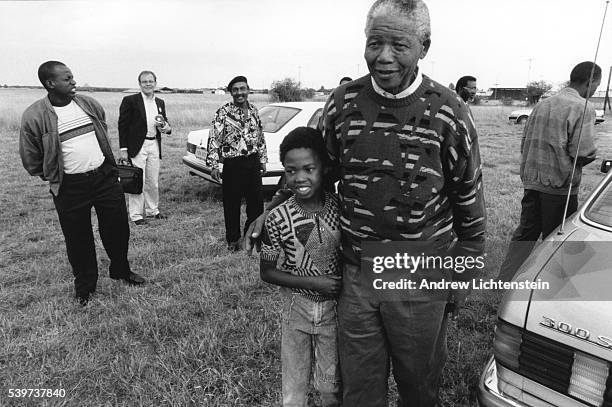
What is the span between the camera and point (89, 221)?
352cm

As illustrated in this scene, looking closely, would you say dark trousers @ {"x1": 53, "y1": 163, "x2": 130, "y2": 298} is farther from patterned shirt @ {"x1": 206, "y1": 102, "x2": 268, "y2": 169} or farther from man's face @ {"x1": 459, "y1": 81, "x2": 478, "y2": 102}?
man's face @ {"x1": 459, "y1": 81, "x2": 478, "y2": 102}

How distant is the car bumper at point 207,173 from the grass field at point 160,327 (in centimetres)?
102

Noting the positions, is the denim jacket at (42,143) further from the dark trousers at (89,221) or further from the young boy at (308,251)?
the young boy at (308,251)

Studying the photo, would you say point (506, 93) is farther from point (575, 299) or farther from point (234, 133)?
point (575, 299)

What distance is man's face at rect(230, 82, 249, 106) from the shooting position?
436 cm

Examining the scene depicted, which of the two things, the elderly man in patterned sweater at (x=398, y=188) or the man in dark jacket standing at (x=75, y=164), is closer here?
the elderly man in patterned sweater at (x=398, y=188)

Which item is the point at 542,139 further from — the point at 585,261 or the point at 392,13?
the point at 392,13

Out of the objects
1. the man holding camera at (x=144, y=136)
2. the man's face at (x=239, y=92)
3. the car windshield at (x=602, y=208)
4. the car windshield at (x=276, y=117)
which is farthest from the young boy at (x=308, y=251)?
the car windshield at (x=276, y=117)

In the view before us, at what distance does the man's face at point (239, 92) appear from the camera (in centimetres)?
436

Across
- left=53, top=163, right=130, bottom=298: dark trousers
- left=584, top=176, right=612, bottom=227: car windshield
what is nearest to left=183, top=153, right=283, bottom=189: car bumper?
left=53, top=163, right=130, bottom=298: dark trousers

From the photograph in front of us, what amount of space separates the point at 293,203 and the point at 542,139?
98.1 inches

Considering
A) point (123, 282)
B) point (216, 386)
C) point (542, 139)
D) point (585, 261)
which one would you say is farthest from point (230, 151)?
point (585, 261)

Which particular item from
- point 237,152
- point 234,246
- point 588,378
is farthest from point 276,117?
point 588,378

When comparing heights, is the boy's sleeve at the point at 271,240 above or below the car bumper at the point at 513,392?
above
